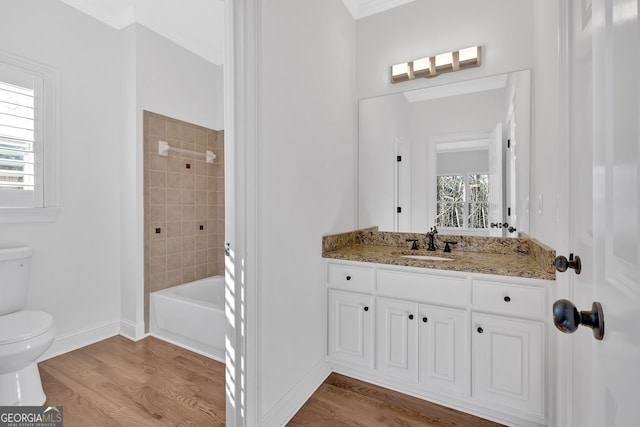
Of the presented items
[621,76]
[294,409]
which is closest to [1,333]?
[294,409]

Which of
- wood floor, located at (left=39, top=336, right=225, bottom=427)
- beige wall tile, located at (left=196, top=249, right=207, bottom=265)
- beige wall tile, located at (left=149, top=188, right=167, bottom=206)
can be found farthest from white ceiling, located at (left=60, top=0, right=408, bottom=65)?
wood floor, located at (left=39, top=336, right=225, bottom=427)

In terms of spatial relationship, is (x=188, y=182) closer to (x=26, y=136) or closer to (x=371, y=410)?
(x=26, y=136)

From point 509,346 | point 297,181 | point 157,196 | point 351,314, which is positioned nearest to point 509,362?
point 509,346

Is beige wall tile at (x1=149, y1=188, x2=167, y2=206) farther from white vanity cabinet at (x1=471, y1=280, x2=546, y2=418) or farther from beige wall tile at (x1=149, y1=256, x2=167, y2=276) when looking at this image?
white vanity cabinet at (x1=471, y1=280, x2=546, y2=418)

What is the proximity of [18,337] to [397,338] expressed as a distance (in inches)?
82.0

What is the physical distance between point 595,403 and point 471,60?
209cm

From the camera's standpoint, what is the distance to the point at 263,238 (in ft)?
4.97

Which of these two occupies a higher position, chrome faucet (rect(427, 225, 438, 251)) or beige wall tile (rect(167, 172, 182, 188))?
beige wall tile (rect(167, 172, 182, 188))

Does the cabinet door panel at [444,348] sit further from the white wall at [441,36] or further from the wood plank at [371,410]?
the white wall at [441,36]

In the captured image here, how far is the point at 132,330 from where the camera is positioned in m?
2.62

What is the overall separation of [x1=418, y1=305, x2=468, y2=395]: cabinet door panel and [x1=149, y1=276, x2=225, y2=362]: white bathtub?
1437 mm

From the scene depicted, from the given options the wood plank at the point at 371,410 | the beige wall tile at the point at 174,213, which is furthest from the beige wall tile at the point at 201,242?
the wood plank at the point at 371,410

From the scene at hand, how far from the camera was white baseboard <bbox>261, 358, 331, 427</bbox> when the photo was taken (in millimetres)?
1578

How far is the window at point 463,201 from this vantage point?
2.16 metres
